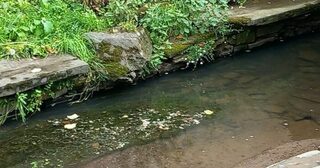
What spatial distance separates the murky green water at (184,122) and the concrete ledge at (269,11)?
765mm

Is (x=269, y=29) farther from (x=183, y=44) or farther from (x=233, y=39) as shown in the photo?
(x=183, y=44)

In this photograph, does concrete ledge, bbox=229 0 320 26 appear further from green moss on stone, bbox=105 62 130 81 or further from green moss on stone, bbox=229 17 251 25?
green moss on stone, bbox=105 62 130 81

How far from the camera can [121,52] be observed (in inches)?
247

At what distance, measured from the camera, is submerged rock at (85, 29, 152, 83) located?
20.5 feet

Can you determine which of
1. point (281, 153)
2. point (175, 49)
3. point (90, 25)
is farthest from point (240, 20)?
point (281, 153)

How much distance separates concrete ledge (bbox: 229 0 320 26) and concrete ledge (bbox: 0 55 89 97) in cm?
276

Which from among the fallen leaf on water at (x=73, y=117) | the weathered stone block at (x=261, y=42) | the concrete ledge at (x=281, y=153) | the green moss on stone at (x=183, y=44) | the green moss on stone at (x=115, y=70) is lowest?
the concrete ledge at (x=281, y=153)

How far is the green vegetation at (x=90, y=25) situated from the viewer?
593 cm

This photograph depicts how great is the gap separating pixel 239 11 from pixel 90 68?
2.93 metres

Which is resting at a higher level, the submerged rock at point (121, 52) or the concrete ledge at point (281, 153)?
the submerged rock at point (121, 52)

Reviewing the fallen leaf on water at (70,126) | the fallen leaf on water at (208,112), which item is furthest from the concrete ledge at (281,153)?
the fallen leaf on water at (70,126)

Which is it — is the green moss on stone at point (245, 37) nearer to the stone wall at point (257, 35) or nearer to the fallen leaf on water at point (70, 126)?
the stone wall at point (257, 35)

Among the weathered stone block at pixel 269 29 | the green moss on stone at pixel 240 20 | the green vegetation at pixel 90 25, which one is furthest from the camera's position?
the weathered stone block at pixel 269 29

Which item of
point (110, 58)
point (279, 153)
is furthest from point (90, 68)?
point (279, 153)
